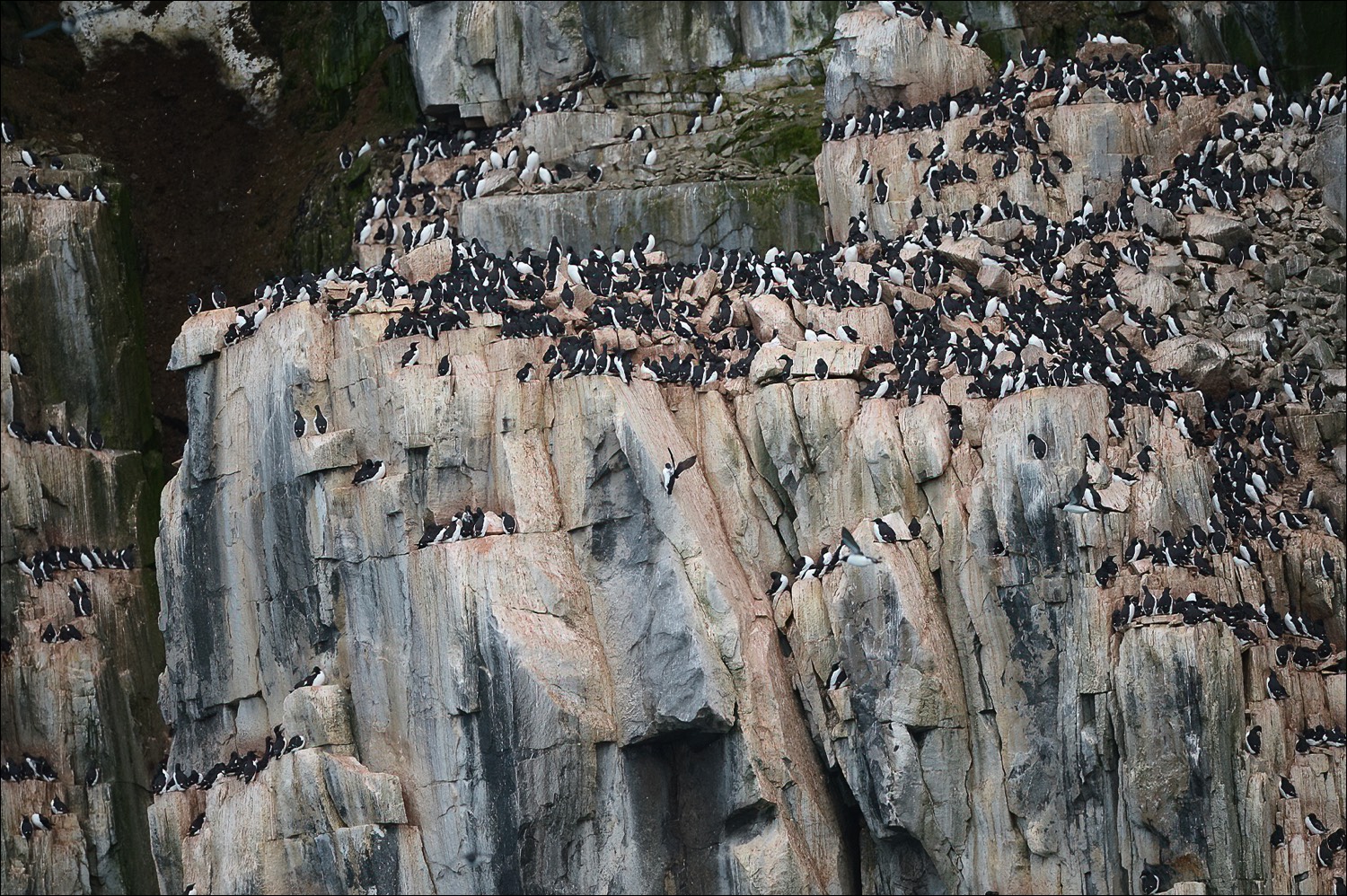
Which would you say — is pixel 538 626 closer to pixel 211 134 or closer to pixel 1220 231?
pixel 1220 231

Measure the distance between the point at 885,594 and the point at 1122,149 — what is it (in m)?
10.5

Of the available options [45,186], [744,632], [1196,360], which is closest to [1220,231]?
[1196,360]

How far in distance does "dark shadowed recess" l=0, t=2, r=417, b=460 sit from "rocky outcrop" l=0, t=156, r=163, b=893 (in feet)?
7.46

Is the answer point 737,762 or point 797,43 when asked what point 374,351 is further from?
point 797,43

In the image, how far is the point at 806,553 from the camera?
31.1 metres

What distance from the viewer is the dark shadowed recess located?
144 ft

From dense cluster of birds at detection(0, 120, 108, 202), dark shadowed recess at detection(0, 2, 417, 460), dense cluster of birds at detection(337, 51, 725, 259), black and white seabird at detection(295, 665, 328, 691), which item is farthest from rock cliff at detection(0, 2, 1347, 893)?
Answer: dark shadowed recess at detection(0, 2, 417, 460)

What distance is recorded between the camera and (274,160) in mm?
46375

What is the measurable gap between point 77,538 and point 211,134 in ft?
38.9

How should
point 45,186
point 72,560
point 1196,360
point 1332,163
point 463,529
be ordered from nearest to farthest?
1. point 463,529
2. point 1196,360
3. point 1332,163
4. point 72,560
5. point 45,186

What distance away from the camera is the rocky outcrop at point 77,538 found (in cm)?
3659

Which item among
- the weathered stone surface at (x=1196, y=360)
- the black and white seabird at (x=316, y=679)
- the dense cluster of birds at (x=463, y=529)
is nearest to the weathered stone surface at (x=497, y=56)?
the dense cluster of birds at (x=463, y=529)

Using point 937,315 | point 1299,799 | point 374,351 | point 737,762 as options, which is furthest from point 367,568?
point 1299,799

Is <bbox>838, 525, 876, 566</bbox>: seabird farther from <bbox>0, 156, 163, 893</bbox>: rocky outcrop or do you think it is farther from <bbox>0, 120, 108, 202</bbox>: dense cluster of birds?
<bbox>0, 120, 108, 202</bbox>: dense cluster of birds
